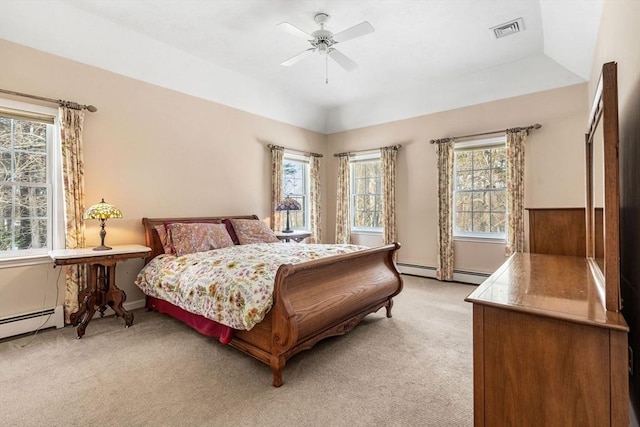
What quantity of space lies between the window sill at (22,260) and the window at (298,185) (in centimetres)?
356

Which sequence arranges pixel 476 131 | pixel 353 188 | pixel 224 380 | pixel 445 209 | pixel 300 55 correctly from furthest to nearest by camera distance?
pixel 353 188 → pixel 445 209 → pixel 476 131 → pixel 300 55 → pixel 224 380

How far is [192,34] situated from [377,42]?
2.25 m

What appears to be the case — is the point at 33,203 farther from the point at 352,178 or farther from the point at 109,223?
the point at 352,178

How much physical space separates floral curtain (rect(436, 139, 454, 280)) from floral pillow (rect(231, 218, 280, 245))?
2702mm

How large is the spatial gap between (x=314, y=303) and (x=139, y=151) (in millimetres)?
3010

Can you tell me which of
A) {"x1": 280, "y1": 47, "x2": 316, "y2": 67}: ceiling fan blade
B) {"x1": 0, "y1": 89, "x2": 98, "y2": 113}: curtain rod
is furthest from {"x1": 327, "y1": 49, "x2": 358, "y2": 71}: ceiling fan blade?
{"x1": 0, "y1": 89, "x2": 98, "y2": 113}: curtain rod

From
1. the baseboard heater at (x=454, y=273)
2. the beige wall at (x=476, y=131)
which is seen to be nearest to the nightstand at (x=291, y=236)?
the beige wall at (x=476, y=131)

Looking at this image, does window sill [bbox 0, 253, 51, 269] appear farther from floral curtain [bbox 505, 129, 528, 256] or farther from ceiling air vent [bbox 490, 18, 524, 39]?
floral curtain [bbox 505, 129, 528, 256]

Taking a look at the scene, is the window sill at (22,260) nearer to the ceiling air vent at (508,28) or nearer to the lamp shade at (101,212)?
the lamp shade at (101,212)

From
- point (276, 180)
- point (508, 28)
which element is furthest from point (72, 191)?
point (508, 28)

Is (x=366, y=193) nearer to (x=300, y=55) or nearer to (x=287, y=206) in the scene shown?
(x=287, y=206)

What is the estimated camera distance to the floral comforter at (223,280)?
223 cm

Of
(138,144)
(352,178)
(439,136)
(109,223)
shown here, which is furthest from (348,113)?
(109,223)

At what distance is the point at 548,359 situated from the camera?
1124 mm
